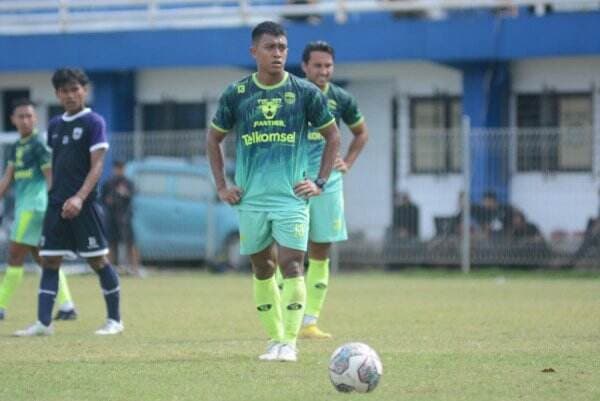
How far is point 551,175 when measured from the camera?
84.8 ft

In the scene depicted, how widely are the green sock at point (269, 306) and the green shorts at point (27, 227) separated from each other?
15.7ft

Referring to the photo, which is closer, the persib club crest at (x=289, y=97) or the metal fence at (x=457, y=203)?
the persib club crest at (x=289, y=97)

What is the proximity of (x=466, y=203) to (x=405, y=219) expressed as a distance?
1222 millimetres

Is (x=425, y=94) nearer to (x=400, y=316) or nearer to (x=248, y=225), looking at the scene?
(x=400, y=316)

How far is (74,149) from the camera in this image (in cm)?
1305

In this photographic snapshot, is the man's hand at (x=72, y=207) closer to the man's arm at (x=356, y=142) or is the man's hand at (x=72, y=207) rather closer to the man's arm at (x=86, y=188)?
the man's arm at (x=86, y=188)

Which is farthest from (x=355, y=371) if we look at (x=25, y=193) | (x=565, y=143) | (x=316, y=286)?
(x=565, y=143)

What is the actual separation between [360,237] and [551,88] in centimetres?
471

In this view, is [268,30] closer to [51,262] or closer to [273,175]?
[273,175]

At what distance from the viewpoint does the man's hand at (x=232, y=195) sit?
10.8m

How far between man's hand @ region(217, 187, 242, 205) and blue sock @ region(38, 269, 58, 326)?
9.19 ft

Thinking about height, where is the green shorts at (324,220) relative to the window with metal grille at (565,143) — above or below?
below

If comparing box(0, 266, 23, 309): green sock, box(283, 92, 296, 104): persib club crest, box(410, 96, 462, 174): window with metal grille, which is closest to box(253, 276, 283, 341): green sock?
box(283, 92, 296, 104): persib club crest

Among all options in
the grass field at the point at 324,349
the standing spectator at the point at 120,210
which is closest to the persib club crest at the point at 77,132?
the grass field at the point at 324,349
